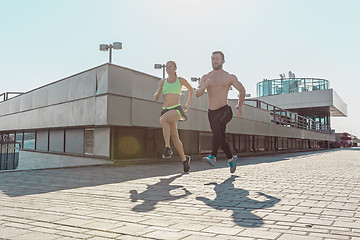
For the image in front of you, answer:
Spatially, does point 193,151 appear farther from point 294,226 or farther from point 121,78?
point 294,226

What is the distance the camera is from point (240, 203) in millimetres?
3318

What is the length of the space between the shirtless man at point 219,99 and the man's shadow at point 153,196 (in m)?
1.66

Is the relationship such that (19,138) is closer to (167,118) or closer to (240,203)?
(167,118)

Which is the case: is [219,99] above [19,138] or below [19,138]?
above

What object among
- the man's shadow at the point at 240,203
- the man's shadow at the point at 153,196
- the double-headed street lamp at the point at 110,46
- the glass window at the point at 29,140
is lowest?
the man's shadow at the point at 153,196

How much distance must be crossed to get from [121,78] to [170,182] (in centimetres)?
446

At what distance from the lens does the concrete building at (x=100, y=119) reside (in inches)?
333

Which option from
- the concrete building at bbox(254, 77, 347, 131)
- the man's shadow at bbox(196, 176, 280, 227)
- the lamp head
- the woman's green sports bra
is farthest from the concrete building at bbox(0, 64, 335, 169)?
the concrete building at bbox(254, 77, 347, 131)

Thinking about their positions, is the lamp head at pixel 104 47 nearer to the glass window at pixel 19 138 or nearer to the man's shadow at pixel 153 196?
the glass window at pixel 19 138

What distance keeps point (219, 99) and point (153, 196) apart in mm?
2827

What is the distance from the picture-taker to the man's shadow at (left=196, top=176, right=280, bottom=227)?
260cm

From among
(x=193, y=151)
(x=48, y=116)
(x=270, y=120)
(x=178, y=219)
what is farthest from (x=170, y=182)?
(x=270, y=120)

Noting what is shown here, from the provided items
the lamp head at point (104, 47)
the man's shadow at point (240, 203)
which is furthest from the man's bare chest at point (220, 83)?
the lamp head at point (104, 47)

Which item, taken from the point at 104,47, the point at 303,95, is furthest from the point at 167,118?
the point at 303,95
